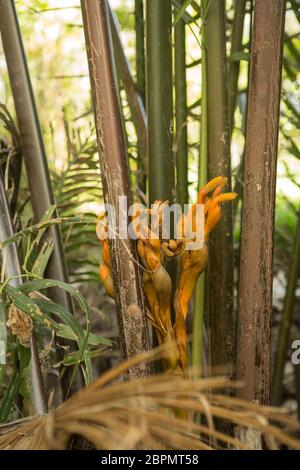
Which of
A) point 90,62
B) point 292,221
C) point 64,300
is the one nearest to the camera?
point 90,62

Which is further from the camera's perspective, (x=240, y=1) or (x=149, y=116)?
(x=240, y=1)

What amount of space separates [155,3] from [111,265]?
0.29 m

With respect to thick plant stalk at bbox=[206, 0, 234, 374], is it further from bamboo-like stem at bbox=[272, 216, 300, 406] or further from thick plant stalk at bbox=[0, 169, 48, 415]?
bamboo-like stem at bbox=[272, 216, 300, 406]

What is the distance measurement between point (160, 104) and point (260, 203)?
0.52 feet

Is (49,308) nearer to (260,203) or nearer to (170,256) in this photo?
(170,256)

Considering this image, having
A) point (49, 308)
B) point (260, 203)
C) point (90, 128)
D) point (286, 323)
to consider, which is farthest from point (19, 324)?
point (286, 323)

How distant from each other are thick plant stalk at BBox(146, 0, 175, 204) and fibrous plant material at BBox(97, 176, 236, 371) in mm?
54

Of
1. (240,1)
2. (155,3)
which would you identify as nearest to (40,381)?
(155,3)

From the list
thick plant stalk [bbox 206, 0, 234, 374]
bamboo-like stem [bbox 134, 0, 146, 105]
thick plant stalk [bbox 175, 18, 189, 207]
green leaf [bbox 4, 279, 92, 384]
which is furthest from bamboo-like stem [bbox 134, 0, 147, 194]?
green leaf [bbox 4, 279, 92, 384]
